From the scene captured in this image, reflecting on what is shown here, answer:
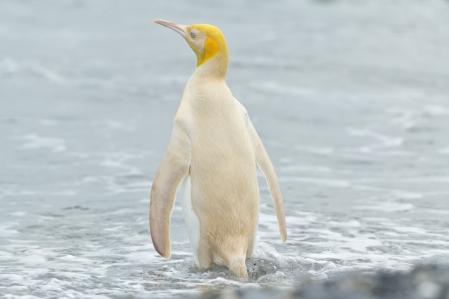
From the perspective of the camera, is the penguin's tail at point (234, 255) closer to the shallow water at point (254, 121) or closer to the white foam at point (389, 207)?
the shallow water at point (254, 121)

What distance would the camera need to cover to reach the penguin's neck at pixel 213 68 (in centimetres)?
647

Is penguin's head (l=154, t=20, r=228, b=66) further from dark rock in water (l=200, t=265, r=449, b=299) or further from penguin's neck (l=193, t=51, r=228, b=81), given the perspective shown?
dark rock in water (l=200, t=265, r=449, b=299)

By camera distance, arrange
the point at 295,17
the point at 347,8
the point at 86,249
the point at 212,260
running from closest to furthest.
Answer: the point at 212,260 < the point at 86,249 < the point at 295,17 < the point at 347,8

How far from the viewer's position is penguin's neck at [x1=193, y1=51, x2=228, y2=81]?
21.2 ft

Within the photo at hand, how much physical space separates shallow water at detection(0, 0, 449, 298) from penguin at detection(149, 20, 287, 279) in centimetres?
21

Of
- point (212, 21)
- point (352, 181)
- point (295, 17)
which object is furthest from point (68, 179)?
point (295, 17)

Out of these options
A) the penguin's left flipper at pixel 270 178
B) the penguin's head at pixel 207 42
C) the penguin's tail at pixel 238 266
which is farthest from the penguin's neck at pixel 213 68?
the penguin's tail at pixel 238 266

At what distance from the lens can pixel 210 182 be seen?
627 cm

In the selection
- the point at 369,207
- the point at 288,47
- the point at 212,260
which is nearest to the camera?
the point at 212,260

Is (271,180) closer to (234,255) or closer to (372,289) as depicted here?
(234,255)

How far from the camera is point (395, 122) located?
1186cm

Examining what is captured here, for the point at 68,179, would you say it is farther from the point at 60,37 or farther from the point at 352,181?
the point at 60,37

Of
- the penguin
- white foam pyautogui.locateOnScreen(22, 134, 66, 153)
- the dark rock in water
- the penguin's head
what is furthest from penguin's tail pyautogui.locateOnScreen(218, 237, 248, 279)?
white foam pyautogui.locateOnScreen(22, 134, 66, 153)

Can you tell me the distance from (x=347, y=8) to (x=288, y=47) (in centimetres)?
463
